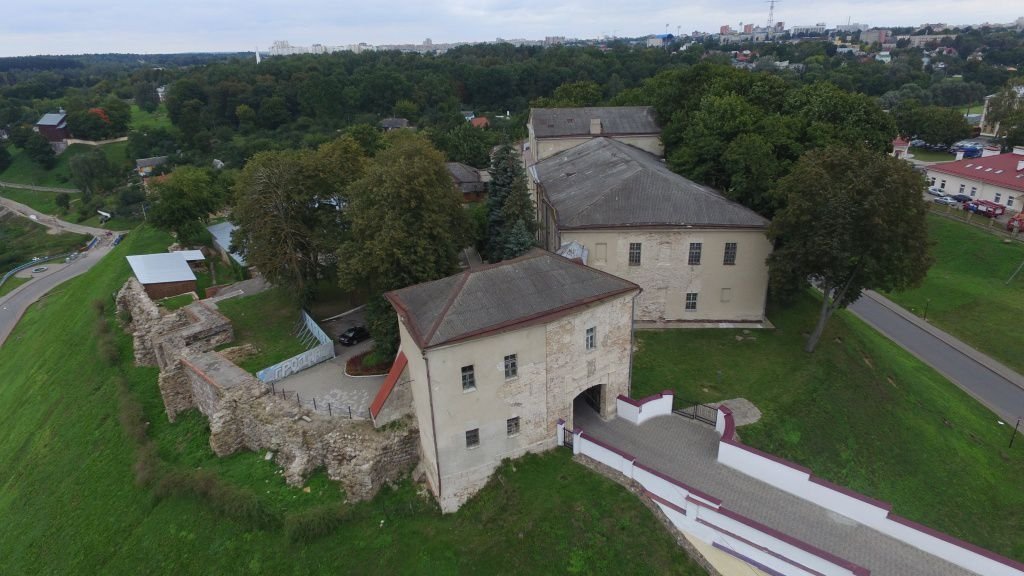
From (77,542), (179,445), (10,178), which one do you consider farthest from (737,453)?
(10,178)

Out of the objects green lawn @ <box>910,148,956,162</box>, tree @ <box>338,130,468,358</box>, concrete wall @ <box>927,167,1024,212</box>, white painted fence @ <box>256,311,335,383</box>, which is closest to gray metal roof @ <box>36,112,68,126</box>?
white painted fence @ <box>256,311,335,383</box>

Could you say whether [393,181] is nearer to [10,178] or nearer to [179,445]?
[179,445]

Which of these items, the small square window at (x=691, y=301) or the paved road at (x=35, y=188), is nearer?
the small square window at (x=691, y=301)

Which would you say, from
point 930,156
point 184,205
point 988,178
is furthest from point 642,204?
point 930,156

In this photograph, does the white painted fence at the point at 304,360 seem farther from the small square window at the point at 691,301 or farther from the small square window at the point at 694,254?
the small square window at the point at 694,254

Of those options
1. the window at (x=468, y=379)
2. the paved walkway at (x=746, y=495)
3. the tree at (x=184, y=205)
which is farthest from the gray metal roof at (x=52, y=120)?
the paved walkway at (x=746, y=495)

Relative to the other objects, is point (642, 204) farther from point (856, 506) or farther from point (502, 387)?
point (856, 506)
